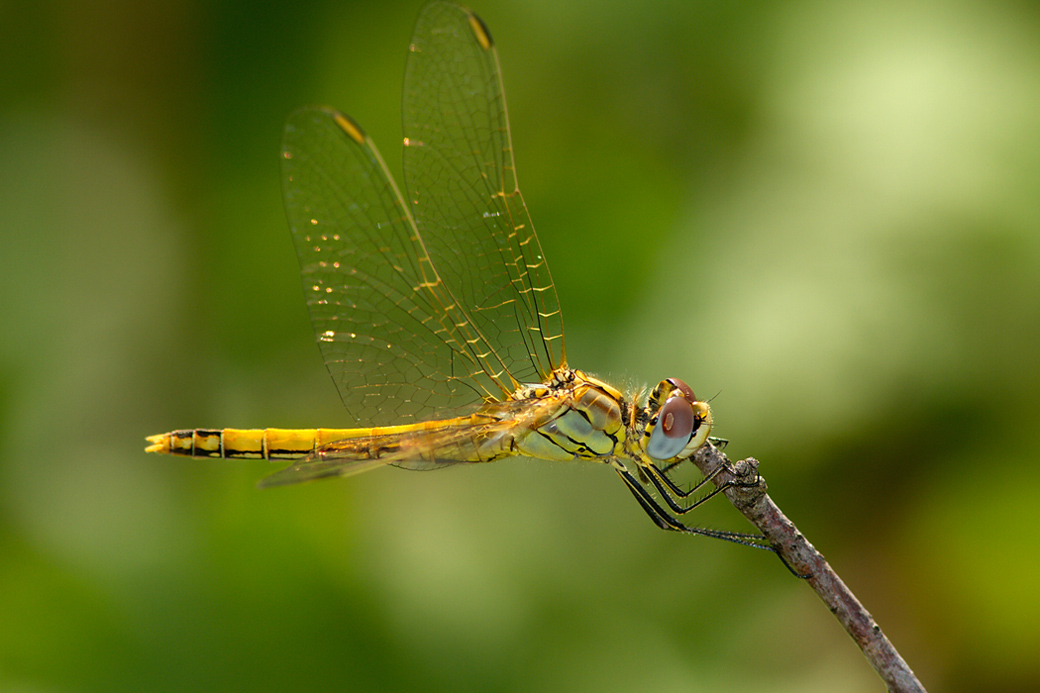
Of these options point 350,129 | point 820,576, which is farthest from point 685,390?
point 350,129

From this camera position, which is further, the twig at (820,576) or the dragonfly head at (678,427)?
the dragonfly head at (678,427)

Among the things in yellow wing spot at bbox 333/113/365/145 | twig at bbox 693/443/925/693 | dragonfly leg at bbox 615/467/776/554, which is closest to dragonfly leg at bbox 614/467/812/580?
dragonfly leg at bbox 615/467/776/554

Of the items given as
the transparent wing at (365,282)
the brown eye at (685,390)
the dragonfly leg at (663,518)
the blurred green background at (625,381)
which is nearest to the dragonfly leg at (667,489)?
the dragonfly leg at (663,518)

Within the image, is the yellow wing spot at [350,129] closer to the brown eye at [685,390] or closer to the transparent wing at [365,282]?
the transparent wing at [365,282]

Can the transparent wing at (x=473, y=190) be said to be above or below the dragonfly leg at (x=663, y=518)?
above

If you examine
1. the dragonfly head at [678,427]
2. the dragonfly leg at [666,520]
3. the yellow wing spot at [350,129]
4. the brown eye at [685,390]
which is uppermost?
the yellow wing spot at [350,129]

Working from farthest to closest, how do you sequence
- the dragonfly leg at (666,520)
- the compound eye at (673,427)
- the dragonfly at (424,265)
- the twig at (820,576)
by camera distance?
1. the dragonfly at (424,265)
2. the dragonfly leg at (666,520)
3. the compound eye at (673,427)
4. the twig at (820,576)
